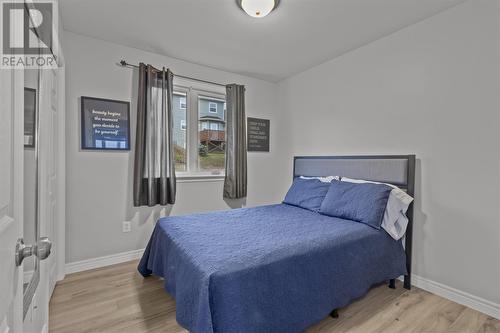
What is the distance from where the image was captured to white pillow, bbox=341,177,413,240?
221 cm

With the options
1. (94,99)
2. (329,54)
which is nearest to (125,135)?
(94,99)

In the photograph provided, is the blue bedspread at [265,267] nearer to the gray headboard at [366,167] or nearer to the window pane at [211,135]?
the gray headboard at [366,167]

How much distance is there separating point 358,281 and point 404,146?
1.41 metres

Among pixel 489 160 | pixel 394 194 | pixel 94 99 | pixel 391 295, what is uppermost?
pixel 94 99

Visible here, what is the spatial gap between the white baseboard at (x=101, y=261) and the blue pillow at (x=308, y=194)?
196cm

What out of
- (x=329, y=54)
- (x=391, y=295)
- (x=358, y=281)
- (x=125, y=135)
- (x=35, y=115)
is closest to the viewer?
(x=35, y=115)

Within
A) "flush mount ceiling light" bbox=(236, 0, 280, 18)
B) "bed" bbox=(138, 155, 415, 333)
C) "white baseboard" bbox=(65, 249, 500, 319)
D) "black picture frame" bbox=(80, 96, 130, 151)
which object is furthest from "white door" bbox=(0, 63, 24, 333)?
"white baseboard" bbox=(65, 249, 500, 319)

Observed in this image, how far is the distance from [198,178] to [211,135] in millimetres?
665

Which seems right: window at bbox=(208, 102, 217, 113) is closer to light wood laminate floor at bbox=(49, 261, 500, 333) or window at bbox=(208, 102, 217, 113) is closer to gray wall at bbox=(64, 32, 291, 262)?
gray wall at bbox=(64, 32, 291, 262)

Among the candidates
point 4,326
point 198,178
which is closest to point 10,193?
point 4,326

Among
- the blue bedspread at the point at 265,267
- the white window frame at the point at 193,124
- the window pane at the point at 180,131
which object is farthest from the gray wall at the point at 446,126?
the window pane at the point at 180,131

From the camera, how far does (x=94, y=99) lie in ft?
8.68

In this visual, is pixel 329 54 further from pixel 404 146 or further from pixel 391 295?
pixel 391 295

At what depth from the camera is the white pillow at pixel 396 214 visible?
86.8 inches
